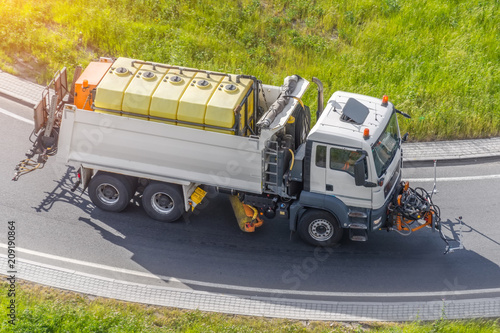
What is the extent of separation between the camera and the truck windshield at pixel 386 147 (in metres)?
12.4

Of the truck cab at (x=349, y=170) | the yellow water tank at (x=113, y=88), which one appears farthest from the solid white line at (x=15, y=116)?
the truck cab at (x=349, y=170)

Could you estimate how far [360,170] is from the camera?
11906 millimetres

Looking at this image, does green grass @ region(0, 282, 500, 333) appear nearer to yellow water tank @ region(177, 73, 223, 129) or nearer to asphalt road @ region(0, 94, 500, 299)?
asphalt road @ region(0, 94, 500, 299)

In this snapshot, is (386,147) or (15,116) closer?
(386,147)

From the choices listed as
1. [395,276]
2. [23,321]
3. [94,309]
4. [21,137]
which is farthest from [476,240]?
[21,137]

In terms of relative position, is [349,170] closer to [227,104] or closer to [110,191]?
[227,104]

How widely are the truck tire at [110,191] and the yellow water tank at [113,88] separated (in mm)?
1531

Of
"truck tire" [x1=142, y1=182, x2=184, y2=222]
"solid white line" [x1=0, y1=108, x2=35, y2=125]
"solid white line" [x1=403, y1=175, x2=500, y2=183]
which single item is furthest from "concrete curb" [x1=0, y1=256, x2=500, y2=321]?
"solid white line" [x1=0, y1=108, x2=35, y2=125]

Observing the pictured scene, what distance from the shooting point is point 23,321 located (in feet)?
36.6

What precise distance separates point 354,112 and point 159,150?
13.3ft

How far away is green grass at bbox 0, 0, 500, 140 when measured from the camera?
1845 cm

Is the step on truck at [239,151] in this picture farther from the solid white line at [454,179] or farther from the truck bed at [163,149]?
the solid white line at [454,179]

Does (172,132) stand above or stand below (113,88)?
below

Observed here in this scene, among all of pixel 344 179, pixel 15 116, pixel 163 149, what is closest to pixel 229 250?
pixel 163 149
